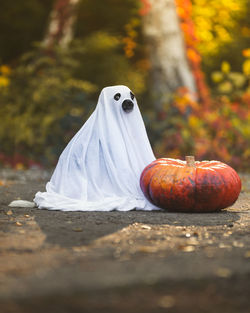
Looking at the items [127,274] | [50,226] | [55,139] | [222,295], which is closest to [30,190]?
[50,226]

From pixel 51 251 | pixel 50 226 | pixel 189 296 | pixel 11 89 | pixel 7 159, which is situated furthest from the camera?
pixel 11 89

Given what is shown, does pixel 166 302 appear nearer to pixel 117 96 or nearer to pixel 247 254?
pixel 247 254

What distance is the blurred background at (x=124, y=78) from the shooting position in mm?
11648

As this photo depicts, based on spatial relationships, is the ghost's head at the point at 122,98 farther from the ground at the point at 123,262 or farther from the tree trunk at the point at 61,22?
the tree trunk at the point at 61,22

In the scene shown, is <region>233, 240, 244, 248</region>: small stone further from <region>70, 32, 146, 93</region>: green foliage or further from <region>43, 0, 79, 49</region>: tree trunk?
<region>70, 32, 146, 93</region>: green foliage

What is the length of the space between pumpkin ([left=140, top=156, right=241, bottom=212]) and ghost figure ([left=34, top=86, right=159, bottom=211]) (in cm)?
34

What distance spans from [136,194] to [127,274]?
307 cm

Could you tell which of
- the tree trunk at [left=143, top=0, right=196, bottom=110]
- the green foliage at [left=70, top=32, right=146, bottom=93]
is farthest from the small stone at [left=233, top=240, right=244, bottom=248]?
the green foliage at [left=70, top=32, right=146, bottom=93]

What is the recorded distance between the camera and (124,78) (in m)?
16.5

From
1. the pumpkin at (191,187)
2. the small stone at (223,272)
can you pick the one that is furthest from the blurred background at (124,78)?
the small stone at (223,272)

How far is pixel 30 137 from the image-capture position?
11.9m

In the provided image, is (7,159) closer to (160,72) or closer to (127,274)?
(160,72)

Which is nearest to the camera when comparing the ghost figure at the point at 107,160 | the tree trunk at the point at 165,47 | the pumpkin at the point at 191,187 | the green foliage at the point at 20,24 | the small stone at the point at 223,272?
the small stone at the point at 223,272

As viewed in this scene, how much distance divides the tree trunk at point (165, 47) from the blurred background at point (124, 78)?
23 mm
